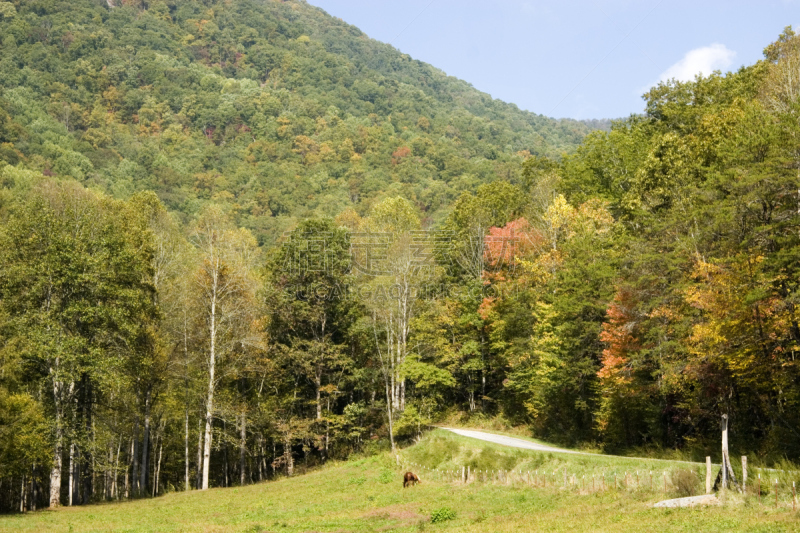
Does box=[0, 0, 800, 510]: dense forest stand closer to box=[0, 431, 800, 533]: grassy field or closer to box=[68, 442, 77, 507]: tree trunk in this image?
box=[68, 442, 77, 507]: tree trunk

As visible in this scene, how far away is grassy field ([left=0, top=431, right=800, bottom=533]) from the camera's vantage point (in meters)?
17.9

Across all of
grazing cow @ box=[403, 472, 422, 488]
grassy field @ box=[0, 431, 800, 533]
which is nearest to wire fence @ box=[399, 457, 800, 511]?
grassy field @ box=[0, 431, 800, 533]

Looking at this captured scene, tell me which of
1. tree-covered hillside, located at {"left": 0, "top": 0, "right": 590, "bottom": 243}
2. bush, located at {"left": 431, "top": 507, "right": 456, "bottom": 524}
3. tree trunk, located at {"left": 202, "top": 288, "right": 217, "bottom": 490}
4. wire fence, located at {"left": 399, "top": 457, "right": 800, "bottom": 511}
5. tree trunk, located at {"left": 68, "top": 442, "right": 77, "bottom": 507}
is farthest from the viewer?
tree-covered hillside, located at {"left": 0, "top": 0, "right": 590, "bottom": 243}

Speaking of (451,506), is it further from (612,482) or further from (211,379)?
(211,379)

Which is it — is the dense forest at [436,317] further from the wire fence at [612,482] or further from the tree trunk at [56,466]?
the wire fence at [612,482]

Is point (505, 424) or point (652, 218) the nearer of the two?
point (652, 218)

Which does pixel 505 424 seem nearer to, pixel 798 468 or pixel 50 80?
pixel 798 468

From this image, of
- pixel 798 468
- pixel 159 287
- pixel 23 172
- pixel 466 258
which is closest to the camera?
pixel 798 468

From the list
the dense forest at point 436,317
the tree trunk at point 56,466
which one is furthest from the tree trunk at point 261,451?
the tree trunk at point 56,466

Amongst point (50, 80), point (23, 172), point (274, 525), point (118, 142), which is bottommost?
point (274, 525)

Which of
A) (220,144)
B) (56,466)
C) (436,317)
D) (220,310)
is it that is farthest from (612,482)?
(220,144)

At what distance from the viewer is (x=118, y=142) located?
6176 inches

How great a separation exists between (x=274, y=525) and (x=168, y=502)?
14289 millimetres

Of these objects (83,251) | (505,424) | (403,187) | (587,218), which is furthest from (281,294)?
(403,187)
